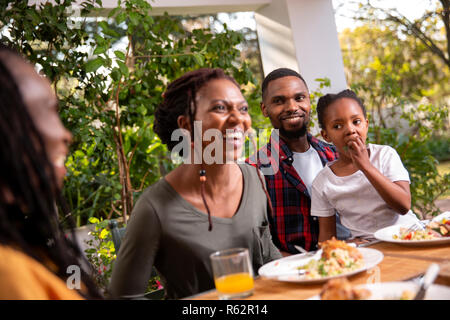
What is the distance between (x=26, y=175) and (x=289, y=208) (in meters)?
1.73

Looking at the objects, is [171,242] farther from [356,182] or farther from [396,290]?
[356,182]

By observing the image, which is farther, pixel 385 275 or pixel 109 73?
pixel 109 73

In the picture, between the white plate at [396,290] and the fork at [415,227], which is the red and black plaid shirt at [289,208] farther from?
the white plate at [396,290]

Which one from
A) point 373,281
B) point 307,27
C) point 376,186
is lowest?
point 373,281

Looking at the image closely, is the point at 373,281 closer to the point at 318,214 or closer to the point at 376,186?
the point at 376,186

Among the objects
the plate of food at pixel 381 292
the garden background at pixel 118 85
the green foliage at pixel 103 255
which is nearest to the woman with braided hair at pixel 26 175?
the plate of food at pixel 381 292

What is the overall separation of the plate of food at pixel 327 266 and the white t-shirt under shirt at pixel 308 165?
1065 mm

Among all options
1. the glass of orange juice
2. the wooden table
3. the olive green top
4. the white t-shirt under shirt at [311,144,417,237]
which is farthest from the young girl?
the glass of orange juice

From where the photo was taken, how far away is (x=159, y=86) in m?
3.79

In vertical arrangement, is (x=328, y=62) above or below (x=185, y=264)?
above

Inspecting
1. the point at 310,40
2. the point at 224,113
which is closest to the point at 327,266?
the point at 224,113

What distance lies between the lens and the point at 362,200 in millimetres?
2010
